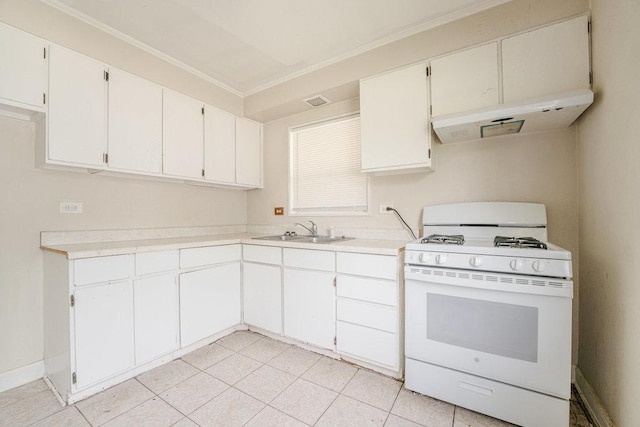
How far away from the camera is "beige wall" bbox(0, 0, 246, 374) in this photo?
1.88m

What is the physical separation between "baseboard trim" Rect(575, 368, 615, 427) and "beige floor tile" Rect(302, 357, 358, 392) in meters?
1.41

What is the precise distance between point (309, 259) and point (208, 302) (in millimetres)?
1051

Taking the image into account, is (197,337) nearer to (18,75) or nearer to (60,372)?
(60,372)

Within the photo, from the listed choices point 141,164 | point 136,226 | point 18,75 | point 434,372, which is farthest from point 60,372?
point 434,372

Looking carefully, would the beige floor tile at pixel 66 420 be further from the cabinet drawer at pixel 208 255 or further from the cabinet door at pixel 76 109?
the cabinet door at pixel 76 109

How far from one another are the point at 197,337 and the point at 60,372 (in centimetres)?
88

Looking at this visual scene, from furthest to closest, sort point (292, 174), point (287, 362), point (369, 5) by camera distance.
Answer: point (292, 174) < point (287, 362) < point (369, 5)

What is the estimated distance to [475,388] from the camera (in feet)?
5.24

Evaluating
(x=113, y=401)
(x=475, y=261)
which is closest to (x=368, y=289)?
(x=475, y=261)

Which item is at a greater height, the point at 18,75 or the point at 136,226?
the point at 18,75

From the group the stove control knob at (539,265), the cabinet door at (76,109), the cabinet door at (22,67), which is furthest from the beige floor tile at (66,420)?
the stove control knob at (539,265)

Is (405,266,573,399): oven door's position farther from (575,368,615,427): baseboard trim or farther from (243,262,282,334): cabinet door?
(243,262,282,334): cabinet door

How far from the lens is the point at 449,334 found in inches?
66.2

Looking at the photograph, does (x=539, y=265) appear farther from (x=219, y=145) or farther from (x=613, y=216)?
(x=219, y=145)
